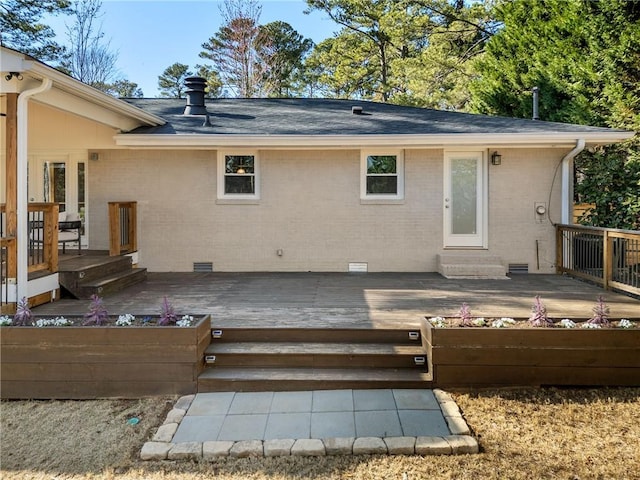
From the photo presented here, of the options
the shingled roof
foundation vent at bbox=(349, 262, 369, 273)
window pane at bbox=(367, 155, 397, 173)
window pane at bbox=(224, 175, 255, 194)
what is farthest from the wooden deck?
the shingled roof

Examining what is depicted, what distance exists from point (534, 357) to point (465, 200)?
5.10 metres

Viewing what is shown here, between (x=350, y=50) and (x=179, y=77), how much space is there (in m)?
12.7

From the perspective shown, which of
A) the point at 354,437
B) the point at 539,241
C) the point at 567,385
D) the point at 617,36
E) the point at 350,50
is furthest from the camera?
the point at 350,50

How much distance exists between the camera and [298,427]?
3.29 metres

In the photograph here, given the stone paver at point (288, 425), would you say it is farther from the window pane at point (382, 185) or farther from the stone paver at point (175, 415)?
the window pane at point (382, 185)

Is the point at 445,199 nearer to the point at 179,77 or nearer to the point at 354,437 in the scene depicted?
the point at 354,437

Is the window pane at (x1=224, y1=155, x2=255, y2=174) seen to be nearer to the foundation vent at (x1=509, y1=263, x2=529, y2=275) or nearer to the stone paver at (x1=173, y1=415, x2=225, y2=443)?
the foundation vent at (x1=509, y1=263, x2=529, y2=275)

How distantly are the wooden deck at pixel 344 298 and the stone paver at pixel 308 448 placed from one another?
1535mm

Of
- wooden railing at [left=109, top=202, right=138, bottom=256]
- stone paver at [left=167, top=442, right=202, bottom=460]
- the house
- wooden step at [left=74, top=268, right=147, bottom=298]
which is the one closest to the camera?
stone paver at [left=167, top=442, right=202, bottom=460]

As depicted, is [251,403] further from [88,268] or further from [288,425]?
[88,268]

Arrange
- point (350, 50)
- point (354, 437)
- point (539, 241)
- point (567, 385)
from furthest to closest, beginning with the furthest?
point (350, 50) → point (539, 241) → point (567, 385) → point (354, 437)

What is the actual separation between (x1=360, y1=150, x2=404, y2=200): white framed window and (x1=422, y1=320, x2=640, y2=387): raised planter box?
4.94 m

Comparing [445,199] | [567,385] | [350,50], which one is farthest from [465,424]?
[350,50]

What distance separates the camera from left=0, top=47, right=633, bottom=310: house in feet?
27.5
